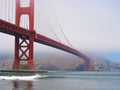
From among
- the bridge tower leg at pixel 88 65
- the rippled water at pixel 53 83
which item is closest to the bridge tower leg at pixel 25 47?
the rippled water at pixel 53 83

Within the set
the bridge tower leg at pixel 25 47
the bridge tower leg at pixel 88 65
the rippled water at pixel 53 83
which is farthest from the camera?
the bridge tower leg at pixel 88 65

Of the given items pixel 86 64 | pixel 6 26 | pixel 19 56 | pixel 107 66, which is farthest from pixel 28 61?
pixel 107 66

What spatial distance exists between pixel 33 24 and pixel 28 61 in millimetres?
5094

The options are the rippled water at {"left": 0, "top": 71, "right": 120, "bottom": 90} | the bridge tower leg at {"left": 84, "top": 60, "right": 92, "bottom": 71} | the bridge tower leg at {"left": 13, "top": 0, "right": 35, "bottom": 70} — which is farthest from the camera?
the bridge tower leg at {"left": 84, "top": 60, "right": 92, "bottom": 71}

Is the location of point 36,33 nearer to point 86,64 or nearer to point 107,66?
point 86,64

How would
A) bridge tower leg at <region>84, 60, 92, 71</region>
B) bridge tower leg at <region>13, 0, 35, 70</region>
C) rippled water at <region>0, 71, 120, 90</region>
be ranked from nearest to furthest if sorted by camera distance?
rippled water at <region>0, 71, 120, 90</region> < bridge tower leg at <region>13, 0, 35, 70</region> < bridge tower leg at <region>84, 60, 92, 71</region>

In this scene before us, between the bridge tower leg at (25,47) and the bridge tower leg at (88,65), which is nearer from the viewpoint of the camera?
the bridge tower leg at (25,47)

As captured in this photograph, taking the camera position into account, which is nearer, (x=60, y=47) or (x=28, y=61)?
(x=28, y=61)

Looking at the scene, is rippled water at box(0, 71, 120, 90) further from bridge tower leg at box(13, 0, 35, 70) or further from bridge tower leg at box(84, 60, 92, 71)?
bridge tower leg at box(84, 60, 92, 71)

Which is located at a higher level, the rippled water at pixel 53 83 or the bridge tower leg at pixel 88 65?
the bridge tower leg at pixel 88 65

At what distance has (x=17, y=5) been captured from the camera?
5862cm

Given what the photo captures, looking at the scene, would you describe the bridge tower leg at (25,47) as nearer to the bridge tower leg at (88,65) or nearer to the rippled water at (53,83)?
the rippled water at (53,83)

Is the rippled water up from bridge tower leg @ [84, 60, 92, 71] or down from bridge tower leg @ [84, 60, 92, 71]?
→ down

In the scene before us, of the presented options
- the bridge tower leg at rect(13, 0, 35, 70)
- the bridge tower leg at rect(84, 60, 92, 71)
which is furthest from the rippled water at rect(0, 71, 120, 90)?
the bridge tower leg at rect(84, 60, 92, 71)
